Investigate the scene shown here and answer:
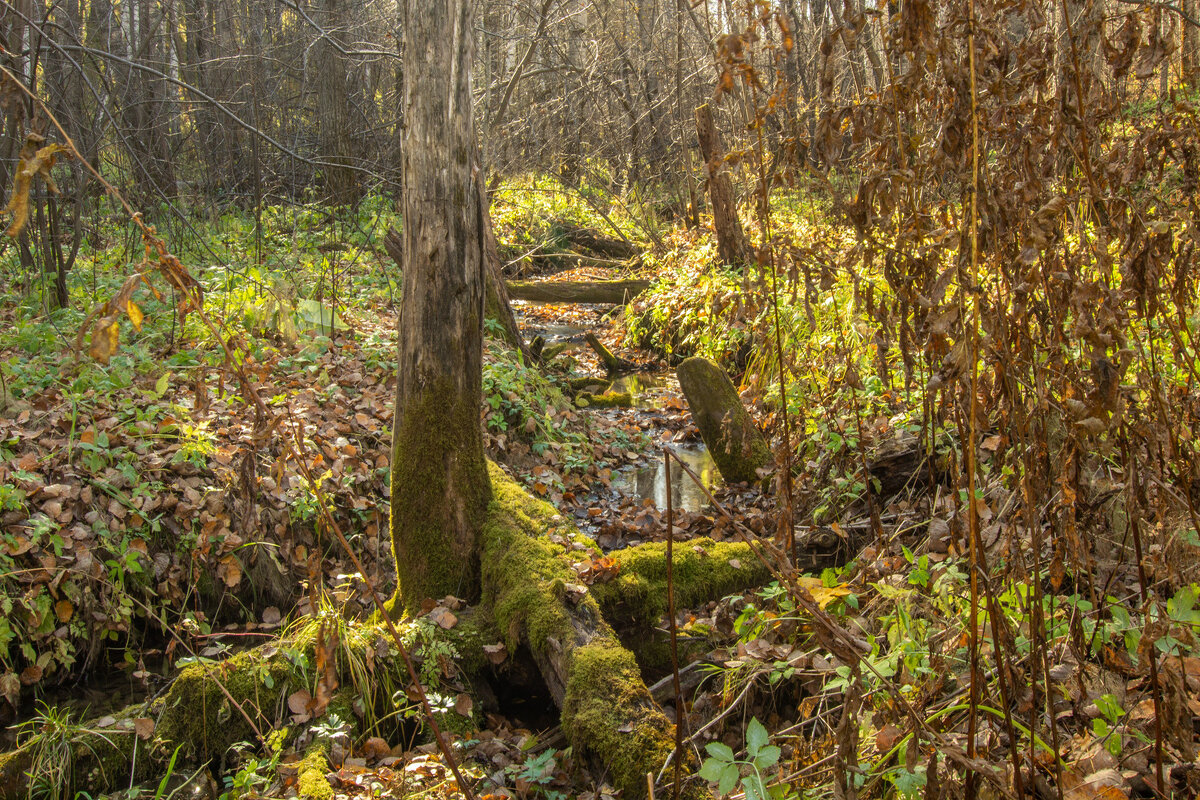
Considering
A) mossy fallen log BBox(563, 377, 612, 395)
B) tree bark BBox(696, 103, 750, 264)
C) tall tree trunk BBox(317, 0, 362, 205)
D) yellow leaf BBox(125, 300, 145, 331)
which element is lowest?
mossy fallen log BBox(563, 377, 612, 395)

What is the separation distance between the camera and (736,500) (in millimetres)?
5754

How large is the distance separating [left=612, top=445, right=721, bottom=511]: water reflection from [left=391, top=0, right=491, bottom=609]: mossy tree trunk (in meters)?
2.39

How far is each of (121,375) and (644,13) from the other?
44.2 ft

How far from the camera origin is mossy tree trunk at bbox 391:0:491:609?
3.52 m

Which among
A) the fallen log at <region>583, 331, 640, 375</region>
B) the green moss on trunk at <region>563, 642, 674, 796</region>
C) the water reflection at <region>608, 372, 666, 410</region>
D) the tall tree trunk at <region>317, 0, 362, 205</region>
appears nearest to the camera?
the green moss on trunk at <region>563, 642, 674, 796</region>

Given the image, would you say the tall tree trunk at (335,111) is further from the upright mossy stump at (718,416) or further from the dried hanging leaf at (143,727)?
the dried hanging leaf at (143,727)

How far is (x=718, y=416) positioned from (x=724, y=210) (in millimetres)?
4742

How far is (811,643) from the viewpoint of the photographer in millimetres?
3205

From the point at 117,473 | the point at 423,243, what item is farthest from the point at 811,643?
the point at 117,473

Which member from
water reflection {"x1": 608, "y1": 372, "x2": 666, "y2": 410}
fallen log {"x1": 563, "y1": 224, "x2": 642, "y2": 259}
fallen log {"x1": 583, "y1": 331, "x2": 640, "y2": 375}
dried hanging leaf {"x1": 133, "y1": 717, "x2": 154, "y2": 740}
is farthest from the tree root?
fallen log {"x1": 563, "y1": 224, "x2": 642, "y2": 259}

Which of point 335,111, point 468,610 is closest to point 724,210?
point 335,111

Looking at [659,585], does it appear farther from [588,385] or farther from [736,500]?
[588,385]

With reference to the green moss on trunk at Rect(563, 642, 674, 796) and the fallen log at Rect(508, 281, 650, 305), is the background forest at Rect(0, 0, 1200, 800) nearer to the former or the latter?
the green moss on trunk at Rect(563, 642, 674, 796)

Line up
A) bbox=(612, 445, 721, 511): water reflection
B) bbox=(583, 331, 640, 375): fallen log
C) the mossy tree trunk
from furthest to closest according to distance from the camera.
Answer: bbox=(583, 331, 640, 375): fallen log
bbox=(612, 445, 721, 511): water reflection
the mossy tree trunk
